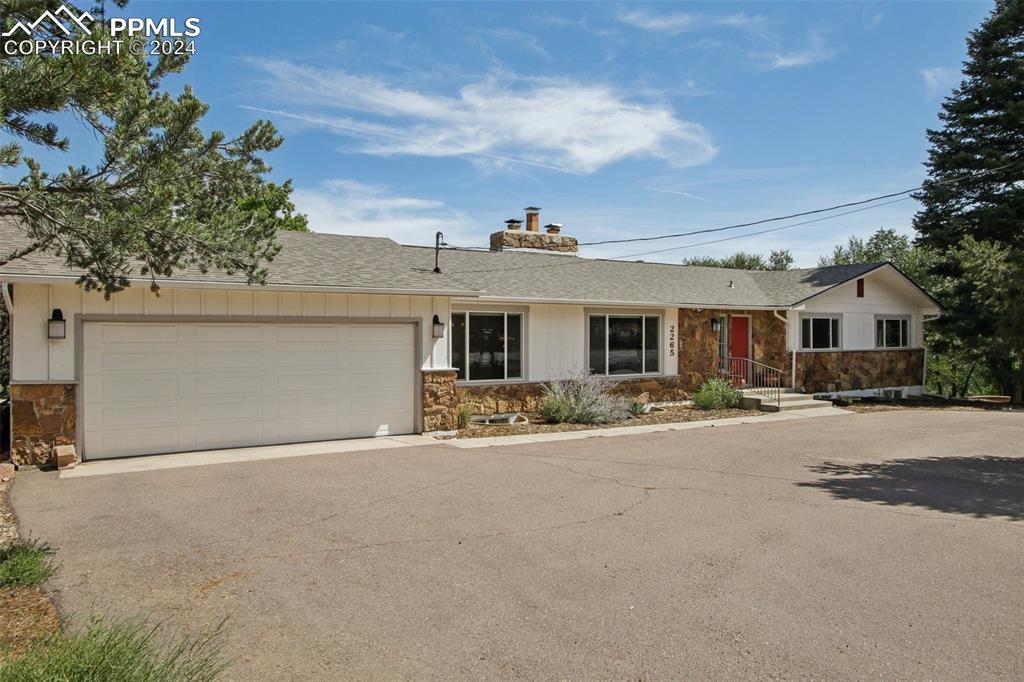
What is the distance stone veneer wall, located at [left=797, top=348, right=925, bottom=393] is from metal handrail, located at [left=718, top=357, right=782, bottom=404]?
1.03 meters

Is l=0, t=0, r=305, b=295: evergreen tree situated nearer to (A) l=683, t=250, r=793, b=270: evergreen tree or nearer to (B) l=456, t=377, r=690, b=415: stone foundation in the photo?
(B) l=456, t=377, r=690, b=415: stone foundation

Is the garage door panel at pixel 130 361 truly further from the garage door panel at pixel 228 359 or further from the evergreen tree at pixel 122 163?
the evergreen tree at pixel 122 163

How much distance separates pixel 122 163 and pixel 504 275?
1278 cm

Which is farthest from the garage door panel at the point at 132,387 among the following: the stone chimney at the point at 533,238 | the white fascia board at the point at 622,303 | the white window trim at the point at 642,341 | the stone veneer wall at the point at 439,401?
the stone chimney at the point at 533,238

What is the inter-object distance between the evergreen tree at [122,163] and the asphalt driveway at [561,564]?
269cm

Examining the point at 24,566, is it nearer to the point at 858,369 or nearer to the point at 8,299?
the point at 8,299

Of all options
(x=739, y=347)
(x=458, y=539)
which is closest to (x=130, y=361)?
(x=458, y=539)

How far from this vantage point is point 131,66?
162 inches

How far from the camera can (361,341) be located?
41.4 ft

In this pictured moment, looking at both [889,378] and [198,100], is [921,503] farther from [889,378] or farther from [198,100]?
[889,378]

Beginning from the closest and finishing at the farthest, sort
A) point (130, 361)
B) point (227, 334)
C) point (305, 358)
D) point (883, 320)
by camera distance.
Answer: point (130, 361), point (227, 334), point (305, 358), point (883, 320)

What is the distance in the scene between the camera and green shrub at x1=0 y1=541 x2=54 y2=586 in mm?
5156

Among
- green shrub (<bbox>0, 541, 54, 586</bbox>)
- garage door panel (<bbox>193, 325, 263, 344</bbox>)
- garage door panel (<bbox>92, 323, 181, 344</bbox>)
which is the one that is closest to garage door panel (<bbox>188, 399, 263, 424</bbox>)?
garage door panel (<bbox>193, 325, 263, 344</bbox>)

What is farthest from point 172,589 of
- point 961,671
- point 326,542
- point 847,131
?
point 847,131
